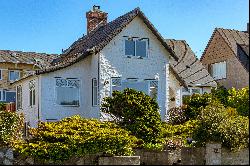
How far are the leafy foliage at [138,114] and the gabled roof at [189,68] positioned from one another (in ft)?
57.8

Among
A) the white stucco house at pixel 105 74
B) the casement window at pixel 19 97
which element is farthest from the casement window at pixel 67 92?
the casement window at pixel 19 97

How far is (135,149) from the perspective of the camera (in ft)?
61.4

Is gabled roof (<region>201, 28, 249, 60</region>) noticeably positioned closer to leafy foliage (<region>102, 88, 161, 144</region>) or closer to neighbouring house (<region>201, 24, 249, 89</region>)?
neighbouring house (<region>201, 24, 249, 89</region>)

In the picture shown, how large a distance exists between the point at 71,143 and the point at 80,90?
11436 mm

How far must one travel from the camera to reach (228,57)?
1687 inches

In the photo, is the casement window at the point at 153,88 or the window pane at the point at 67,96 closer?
the window pane at the point at 67,96

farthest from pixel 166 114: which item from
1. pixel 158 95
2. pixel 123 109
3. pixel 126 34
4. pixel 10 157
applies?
pixel 10 157

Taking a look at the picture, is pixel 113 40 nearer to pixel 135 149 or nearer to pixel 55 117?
pixel 55 117

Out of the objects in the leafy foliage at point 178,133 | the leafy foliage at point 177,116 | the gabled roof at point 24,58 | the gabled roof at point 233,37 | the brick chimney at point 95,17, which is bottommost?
the leafy foliage at point 178,133

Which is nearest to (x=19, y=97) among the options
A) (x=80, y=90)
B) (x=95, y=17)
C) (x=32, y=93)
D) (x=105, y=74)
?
(x=32, y=93)

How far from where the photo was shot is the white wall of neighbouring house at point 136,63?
27938 mm

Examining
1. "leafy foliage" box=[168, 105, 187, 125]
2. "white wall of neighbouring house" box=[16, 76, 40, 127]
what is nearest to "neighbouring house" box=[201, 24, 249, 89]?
"leafy foliage" box=[168, 105, 187, 125]

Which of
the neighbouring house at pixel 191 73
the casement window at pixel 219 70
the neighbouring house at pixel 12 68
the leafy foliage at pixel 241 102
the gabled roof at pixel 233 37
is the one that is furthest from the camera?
the neighbouring house at pixel 12 68

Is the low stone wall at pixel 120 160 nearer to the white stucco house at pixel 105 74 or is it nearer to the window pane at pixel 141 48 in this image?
the white stucco house at pixel 105 74
